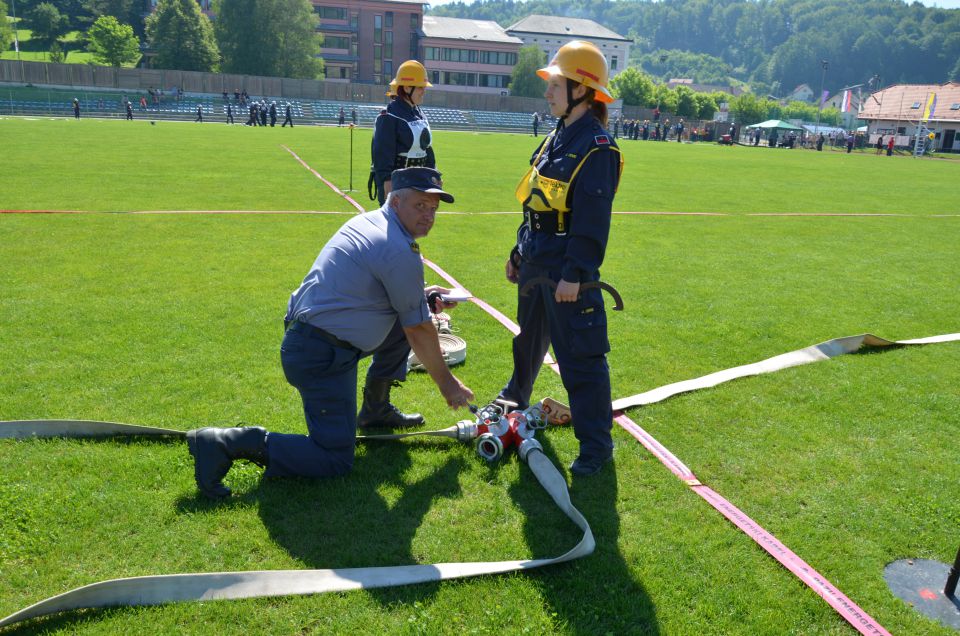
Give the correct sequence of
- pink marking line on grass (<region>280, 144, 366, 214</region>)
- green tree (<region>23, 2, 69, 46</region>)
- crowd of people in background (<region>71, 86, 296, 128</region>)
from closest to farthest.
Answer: pink marking line on grass (<region>280, 144, 366, 214</region>) → crowd of people in background (<region>71, 86, 296, 128</region>) → green tree (<region>23, 2, 69, 46</region>)

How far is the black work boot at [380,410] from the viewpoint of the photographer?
15.3 ft

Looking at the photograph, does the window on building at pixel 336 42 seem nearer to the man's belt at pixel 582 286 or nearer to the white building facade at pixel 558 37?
the white building facade at pixel 558 37

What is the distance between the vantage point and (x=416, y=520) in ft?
12.1

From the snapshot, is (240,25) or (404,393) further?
(240,25)

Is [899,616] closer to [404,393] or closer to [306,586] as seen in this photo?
[306,586]

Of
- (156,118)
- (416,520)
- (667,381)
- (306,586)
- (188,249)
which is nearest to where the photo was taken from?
(306,586)

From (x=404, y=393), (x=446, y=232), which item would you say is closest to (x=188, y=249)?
(x=446, y=232)

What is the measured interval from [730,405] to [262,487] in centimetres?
352

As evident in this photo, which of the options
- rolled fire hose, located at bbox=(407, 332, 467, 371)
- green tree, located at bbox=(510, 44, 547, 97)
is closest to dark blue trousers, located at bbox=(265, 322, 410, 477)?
rolled fire hose, located at bbox=(407, 332, 467, 371)

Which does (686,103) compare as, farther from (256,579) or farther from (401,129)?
(256,579)

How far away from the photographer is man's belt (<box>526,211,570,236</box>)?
4.10 m

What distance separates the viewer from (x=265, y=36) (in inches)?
3088

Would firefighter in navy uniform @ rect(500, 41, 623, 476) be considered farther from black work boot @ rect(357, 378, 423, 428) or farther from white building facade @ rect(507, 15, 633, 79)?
white building facade @ rect(507, 15, 633, 79)

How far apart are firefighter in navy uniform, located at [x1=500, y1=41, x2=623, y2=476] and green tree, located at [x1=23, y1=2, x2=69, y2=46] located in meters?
113
